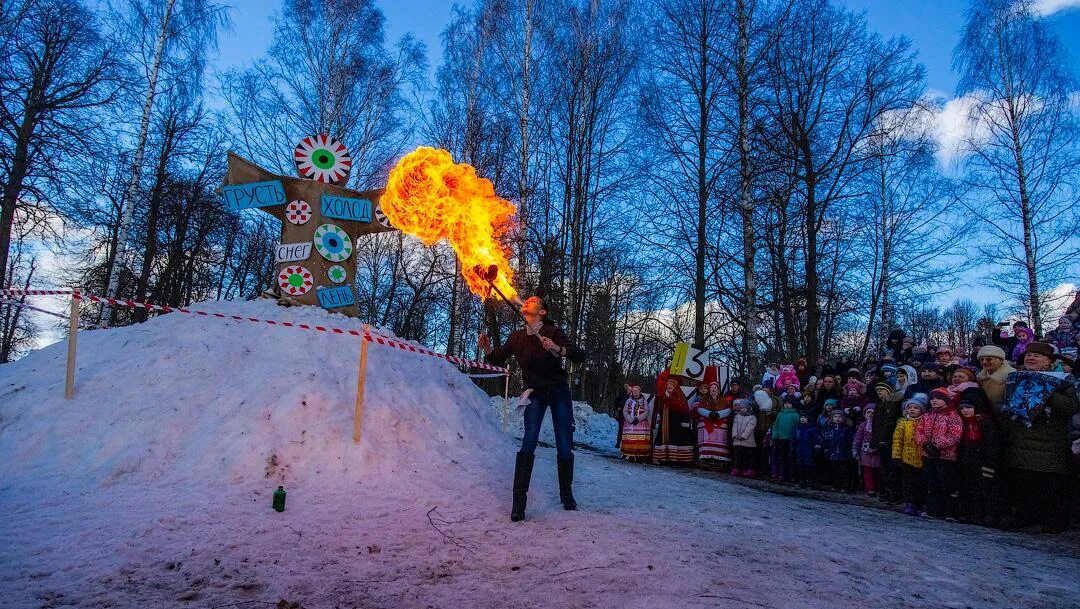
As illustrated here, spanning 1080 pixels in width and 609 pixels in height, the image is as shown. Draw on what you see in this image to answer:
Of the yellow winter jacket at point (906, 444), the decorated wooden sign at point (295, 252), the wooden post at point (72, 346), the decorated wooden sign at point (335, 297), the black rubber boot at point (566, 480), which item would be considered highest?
the decorated wooden sign at point (295, 252)

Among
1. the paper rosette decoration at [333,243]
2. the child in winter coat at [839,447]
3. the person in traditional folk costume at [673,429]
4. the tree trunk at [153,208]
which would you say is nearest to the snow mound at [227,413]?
the paper rosette decoration at [333,243]

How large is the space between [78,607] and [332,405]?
4.19m

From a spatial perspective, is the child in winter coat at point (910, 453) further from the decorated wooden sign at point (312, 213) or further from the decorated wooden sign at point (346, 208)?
the decorated wooden sign at point (346, 208)

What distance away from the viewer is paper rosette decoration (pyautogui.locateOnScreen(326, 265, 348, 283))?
10984 mm

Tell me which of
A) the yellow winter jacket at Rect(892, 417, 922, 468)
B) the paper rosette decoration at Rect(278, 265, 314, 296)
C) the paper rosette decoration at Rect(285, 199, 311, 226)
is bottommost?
the yellow winter jacket at Rect(892, 417, 922, 468)

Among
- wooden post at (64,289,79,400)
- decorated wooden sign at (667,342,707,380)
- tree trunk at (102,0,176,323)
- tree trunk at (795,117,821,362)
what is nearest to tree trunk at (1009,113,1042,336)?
tree trunk at (795,117,821,362)

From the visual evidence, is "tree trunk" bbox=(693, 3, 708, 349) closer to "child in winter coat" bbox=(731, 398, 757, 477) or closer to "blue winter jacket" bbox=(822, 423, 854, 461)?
"child in winter coat" bbox=(731, 398, 757, 477)

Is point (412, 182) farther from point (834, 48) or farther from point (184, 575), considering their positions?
point (834, 48)

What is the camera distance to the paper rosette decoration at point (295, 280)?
10.8 metres

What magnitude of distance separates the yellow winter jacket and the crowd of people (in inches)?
0.6

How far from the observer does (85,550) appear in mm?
4008

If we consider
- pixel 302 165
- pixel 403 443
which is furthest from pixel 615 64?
pixel 403 443

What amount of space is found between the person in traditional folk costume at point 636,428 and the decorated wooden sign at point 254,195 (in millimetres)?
7941

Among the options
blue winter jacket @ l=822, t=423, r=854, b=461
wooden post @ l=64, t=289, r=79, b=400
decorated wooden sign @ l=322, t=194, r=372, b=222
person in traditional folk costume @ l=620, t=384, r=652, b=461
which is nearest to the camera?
wooden post @ l=64, t=289, r=79, b=400
